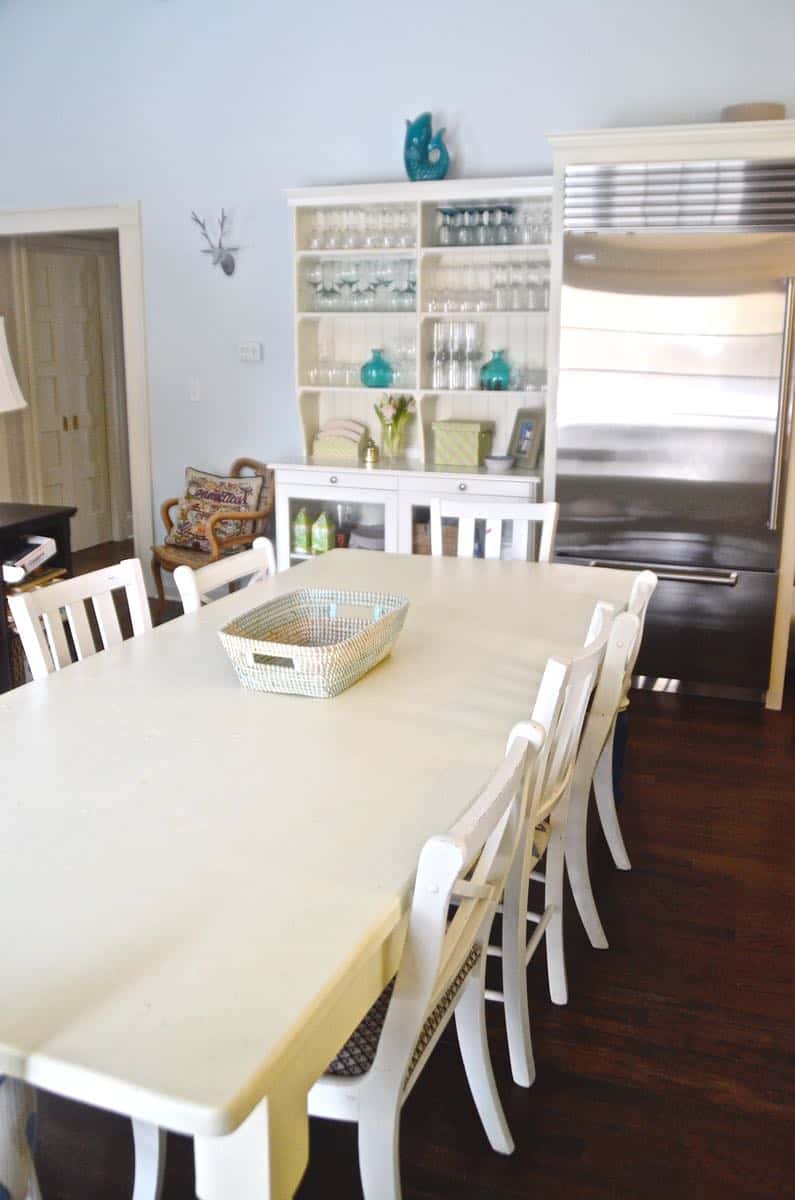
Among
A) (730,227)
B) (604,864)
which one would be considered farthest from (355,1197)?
(730,227)

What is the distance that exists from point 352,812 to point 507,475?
325 centimetres

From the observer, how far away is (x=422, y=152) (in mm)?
4789

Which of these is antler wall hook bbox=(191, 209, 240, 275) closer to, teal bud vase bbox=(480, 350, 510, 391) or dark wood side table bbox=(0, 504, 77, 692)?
teal bud vase bbox=(480, 350, 510, 391)

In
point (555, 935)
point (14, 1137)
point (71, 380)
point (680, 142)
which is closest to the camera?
point (14, 1137)

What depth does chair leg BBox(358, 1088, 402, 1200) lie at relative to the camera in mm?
1479

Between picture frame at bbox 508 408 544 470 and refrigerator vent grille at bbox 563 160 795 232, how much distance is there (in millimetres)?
930

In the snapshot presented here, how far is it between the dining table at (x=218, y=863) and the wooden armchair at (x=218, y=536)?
2.68m

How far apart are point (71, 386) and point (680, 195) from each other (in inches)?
171

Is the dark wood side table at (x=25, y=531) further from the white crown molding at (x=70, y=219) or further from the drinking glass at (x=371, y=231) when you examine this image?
the white crown molding at (x=70, y=219)

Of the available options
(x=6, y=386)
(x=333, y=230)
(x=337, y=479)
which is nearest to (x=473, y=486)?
(x=337, y=479)

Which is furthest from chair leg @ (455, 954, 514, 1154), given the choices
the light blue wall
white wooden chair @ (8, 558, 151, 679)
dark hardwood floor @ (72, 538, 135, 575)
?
dark hardwood floor @ (72, 538, 135, 575)

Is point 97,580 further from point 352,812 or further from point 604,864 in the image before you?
point 604,864

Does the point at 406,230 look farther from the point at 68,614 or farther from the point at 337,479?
the point at 68,614

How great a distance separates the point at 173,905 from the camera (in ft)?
4.38
